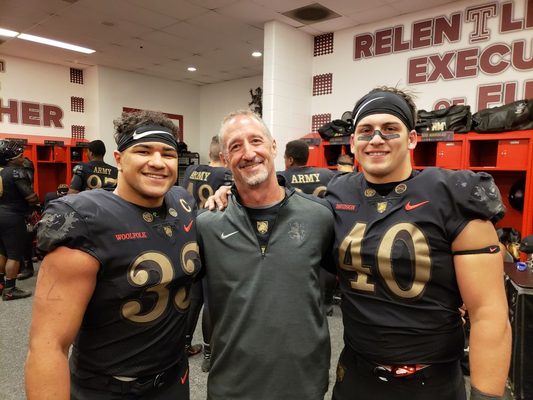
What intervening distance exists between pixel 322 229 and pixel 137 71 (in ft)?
29.5

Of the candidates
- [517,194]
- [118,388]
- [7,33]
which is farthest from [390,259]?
[7,33]

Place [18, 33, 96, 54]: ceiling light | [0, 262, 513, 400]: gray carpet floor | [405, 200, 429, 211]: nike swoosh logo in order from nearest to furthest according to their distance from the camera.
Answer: [405, 200, 429, 211]: nike swoosh logo, [0, 262, 513, 400]: gray carpet floor, [18, 33, 96, 54]: ceiling light

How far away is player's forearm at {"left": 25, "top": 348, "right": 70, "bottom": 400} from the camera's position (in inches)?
44.5

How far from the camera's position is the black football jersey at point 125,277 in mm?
1229

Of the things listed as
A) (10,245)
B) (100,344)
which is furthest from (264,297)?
(10,245)

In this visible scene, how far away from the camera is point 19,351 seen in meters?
3.37

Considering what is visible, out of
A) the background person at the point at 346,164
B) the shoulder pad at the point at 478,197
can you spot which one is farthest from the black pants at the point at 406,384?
the background person at the point at 346,164

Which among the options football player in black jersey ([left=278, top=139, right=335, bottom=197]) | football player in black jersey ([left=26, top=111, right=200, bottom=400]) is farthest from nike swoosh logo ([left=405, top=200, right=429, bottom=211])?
football player in black jersey ([left=278, top=139, right=335, bottom=197])

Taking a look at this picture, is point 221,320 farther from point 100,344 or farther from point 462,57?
point 462,57

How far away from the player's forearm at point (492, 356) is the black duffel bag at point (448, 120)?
11.5 ft

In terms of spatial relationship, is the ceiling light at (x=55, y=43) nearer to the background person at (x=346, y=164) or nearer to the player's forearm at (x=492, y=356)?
the background person at (x=346, y=164)

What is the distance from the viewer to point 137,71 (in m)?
9.16

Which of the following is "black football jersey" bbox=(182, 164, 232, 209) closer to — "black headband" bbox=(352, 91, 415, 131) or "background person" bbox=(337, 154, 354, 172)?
"background person" bbox=(337, 154, 354, 172)

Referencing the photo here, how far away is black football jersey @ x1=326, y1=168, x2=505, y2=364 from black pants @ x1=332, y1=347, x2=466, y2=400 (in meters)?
0.04
